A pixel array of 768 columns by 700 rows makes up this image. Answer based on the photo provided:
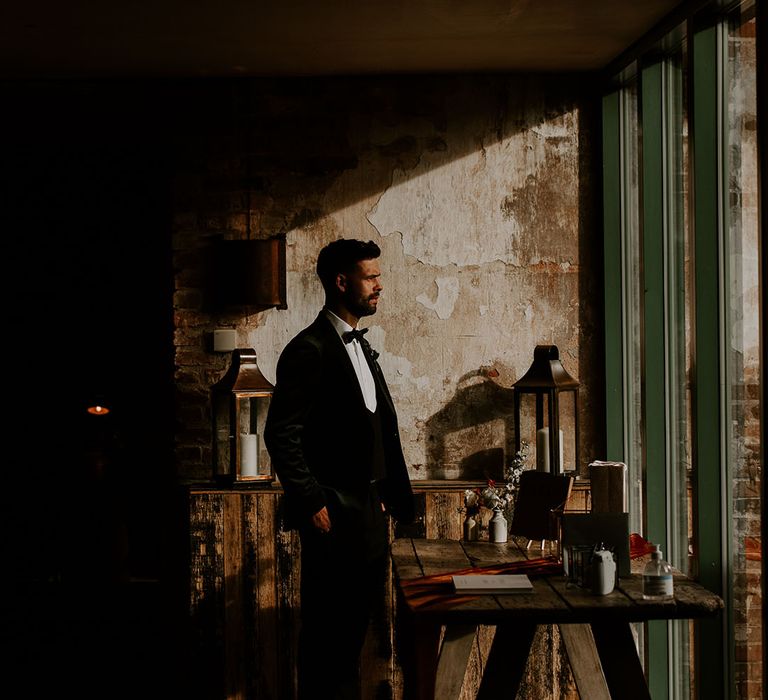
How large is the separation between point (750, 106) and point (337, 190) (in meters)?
1.85

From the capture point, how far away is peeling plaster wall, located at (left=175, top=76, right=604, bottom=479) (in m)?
4.31

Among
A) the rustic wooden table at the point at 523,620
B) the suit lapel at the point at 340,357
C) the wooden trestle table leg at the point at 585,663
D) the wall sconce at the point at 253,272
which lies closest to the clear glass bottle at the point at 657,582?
the rustic wooden table at the point at 523,620

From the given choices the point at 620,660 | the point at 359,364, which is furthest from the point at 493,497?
the point at 620,660

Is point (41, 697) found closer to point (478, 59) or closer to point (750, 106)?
point (478, 59)

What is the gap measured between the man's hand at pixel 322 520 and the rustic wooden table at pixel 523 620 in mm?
266

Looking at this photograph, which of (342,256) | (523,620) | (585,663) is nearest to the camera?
(523,620)

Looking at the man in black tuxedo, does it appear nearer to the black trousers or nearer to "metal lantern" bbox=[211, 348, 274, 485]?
the black trousers

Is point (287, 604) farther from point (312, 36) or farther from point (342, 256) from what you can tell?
point (312, 36)

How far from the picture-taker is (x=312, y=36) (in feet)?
12.2

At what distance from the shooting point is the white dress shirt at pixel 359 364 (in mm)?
3473

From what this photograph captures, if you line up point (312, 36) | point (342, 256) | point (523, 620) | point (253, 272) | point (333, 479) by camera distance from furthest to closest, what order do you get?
point (253, 272), point (312, 36), point (342, 256), point (333, 479), point (523, 620)

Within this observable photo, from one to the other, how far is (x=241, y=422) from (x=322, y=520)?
1032 mm

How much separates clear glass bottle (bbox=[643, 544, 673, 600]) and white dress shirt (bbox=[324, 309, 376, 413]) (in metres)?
1.15

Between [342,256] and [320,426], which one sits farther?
[342,256]
